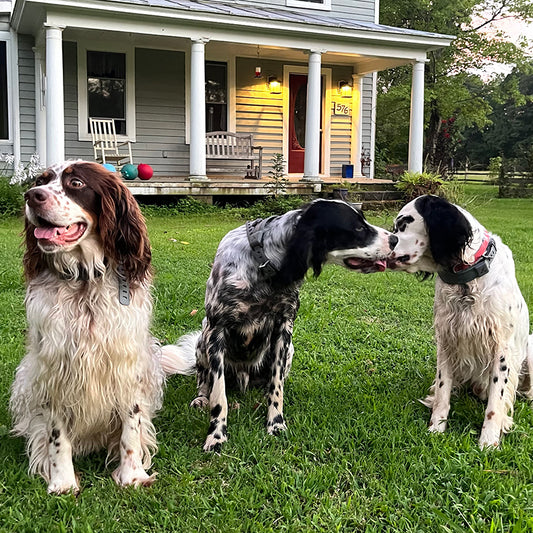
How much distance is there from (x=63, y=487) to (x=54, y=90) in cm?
951

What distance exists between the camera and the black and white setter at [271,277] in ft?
9.71

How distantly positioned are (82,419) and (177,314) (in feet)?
8.43

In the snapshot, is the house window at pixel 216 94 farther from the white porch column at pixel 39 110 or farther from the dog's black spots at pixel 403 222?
the dog's black spots at pixel 403 222

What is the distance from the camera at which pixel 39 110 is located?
12.7 meters

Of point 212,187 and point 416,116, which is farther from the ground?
point 416,116

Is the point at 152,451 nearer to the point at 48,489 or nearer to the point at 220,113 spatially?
the point at 48,489

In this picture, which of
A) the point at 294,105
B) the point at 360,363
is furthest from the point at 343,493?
the point at 294,105

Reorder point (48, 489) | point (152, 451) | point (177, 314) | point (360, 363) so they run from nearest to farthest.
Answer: point (48, 489) → point (152, 451) → point (360, 363) → point (177, 314)

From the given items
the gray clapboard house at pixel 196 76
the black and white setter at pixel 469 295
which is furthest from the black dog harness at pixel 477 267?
the gray clapboard house at pixel 196 76

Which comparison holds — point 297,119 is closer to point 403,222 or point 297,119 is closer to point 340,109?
point 340,109

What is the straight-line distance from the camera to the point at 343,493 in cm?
268

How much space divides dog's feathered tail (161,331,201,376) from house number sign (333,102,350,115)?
1242 cm

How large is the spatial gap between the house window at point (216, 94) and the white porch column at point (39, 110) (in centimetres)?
365

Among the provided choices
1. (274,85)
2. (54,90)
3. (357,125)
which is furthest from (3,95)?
(357,125)
